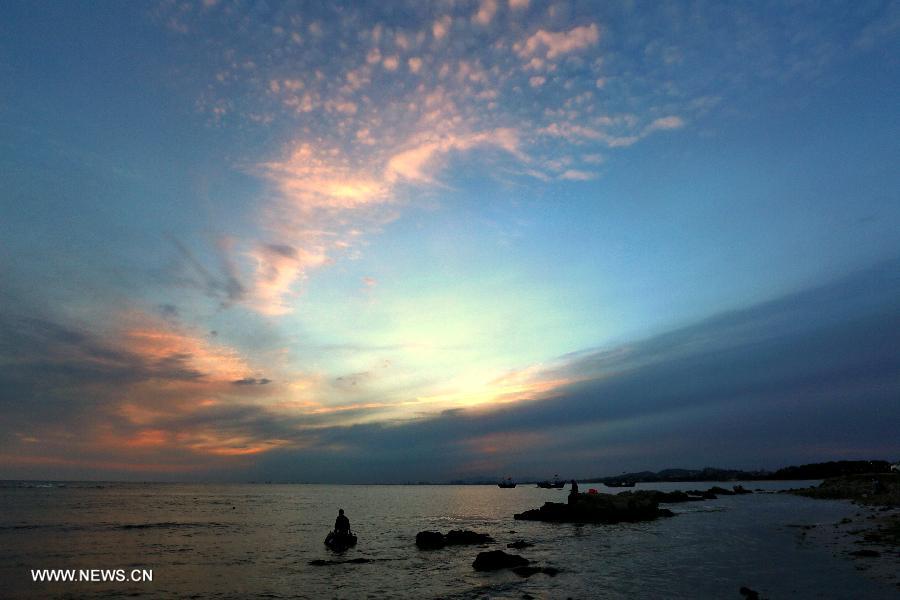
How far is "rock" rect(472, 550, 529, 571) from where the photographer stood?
98.7 feet

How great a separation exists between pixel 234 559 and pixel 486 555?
1984cm

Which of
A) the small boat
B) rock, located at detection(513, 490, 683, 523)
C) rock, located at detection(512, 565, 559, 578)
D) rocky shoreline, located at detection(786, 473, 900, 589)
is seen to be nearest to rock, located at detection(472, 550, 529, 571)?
rock, located at detection(512, 565, 559, 578)

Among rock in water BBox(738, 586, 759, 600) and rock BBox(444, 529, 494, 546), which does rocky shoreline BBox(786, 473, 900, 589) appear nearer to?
rock in water BBox(738, 586, 759, 600)

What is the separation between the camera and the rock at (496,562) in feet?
98.7

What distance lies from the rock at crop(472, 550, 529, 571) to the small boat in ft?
50.4

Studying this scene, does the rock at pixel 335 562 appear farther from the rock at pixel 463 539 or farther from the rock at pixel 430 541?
the rock at pixel 463 539

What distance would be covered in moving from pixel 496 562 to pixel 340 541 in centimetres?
1701

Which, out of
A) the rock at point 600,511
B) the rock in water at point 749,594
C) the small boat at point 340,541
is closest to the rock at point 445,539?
Result: the small boat at point 340,541

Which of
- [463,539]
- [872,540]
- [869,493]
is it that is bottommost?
[869,493]

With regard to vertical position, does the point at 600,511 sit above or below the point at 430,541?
below

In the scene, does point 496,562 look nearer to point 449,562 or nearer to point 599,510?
point 449,562

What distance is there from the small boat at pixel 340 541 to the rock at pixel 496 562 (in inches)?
605

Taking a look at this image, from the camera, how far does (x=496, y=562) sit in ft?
99.7

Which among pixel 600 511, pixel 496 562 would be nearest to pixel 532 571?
pixel 496 562
